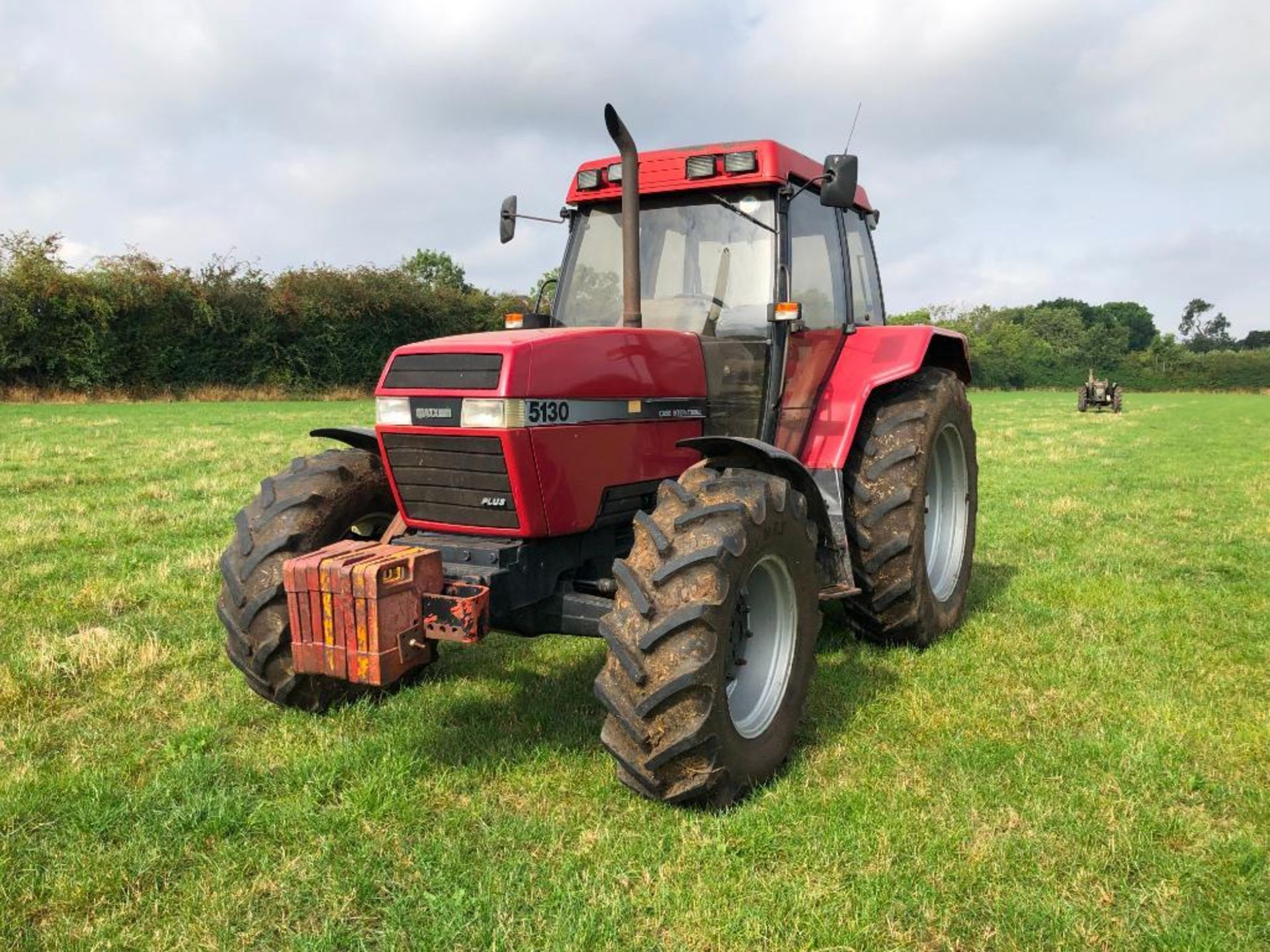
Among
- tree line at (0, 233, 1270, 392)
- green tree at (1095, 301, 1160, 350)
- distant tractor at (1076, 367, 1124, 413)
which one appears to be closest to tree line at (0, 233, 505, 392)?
tree line at (0, 233, 1270, 392)

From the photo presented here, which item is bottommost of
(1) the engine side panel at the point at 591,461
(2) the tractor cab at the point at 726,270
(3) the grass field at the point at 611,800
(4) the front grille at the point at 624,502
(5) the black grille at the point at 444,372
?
(3) the grass field at the point at 611,800

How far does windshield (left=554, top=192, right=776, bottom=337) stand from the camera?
4488 millimetres

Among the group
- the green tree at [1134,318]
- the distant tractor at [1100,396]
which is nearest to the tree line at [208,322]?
the distant tractor at [1100,396]

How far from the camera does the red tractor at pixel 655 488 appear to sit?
319cm

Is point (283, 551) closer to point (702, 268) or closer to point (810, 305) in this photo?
point (702, 268)

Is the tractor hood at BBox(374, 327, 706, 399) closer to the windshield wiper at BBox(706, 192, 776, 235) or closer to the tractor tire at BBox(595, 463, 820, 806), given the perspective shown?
the tractor tire at BBox(595, 463, 820, 806)

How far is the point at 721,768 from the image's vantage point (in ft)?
10.5

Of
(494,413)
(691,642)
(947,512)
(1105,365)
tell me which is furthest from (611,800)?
(1105,365)

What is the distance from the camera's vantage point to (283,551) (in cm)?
382

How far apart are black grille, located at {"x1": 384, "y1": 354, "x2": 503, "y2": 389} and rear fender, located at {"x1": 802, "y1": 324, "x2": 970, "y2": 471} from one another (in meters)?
1.73

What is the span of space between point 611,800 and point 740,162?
9.43 feet

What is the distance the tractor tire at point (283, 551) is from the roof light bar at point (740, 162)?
2.14 meters

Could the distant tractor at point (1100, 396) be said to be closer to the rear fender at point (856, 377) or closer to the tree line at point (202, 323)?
the tree line at point (202, 323)

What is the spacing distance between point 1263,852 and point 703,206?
3.41 m
